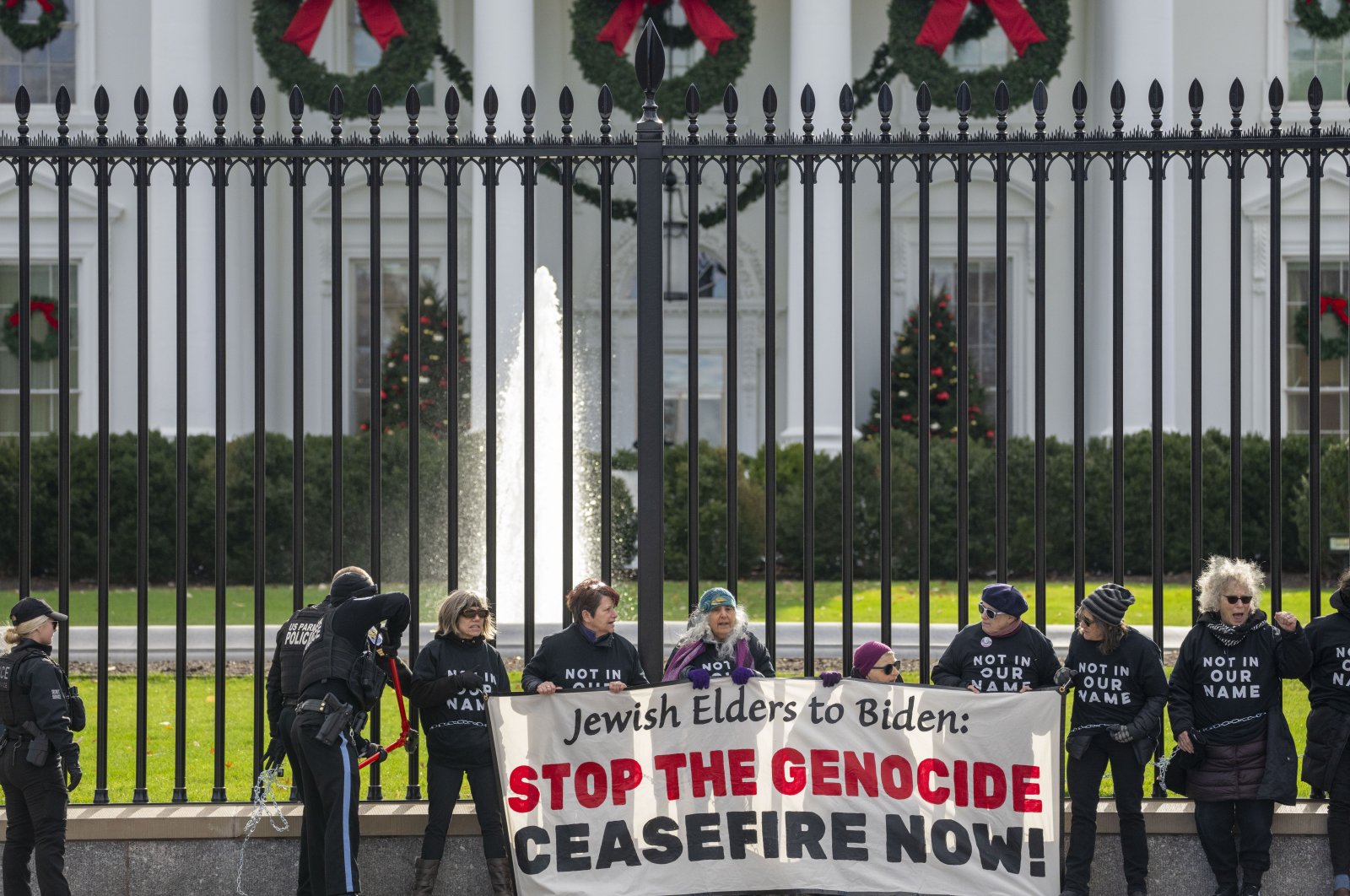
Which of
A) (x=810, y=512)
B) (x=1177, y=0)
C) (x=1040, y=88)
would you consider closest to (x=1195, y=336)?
(x=1040, y=88)

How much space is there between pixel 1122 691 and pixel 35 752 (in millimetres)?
4616

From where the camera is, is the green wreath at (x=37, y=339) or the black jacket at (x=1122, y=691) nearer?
the black jacket at (x=1122, y=691)

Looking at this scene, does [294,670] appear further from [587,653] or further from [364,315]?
[364,315]

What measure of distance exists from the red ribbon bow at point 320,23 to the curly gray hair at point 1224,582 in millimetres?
17301

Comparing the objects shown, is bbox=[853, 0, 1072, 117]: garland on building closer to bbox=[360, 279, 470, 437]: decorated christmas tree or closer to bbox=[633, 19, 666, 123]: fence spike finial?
bbox=[360, 279, 470, 437]: decorated christmas tree

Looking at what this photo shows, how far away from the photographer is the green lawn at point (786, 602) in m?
15.1

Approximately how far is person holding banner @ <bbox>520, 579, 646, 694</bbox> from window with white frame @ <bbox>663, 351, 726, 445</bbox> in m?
16.9

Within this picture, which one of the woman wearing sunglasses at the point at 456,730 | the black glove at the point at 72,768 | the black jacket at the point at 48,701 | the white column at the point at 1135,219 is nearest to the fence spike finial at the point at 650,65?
the woman wearing sunglasses at the point at 456,730

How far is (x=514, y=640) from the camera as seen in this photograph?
12797 mm

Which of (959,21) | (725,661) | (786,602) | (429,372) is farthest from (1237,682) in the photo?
(429,372)

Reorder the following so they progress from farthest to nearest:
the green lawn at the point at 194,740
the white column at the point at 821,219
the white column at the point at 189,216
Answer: the white column at the point at 821,219, the white column at the point at 189,216, the green lawn at the point at 194,740

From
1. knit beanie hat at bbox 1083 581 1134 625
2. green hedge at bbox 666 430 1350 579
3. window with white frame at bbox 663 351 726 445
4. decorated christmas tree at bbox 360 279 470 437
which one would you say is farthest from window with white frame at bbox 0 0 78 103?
knit beanie hat at bbox 1083 581 1134 625

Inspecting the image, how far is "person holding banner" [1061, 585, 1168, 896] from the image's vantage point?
7145 millimetres

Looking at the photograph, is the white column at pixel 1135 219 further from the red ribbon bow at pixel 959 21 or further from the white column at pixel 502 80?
the white column at pixel 502 80
